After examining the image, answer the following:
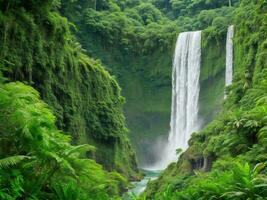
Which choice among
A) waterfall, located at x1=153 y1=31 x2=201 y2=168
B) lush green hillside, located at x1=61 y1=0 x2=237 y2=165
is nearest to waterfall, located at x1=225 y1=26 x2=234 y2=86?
waterfall, located at x1=153 y1=31 x2=201 y2=168

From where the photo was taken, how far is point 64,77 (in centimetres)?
1933

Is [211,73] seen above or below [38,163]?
below

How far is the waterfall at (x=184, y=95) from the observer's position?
108ft

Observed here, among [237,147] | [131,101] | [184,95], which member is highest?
[237,147]

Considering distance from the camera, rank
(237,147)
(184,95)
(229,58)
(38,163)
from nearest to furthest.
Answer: (38,163) < (237,147) < (229,58) < (184,95)

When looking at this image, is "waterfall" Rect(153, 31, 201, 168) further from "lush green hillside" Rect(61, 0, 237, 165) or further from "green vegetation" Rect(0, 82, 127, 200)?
"green vegetation" Rect(0, 82, 127, 200)

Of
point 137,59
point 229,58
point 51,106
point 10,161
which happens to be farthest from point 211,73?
point 10,161

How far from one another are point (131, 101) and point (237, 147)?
85.3ft

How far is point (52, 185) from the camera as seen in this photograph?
654 centimetres

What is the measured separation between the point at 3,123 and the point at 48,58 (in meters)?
10.7

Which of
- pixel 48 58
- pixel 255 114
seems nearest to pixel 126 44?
pixel 48 58

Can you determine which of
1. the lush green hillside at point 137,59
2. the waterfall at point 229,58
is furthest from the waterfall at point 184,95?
the waterfall at point 229,58

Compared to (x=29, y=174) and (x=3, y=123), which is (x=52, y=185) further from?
(x=3, y=123)

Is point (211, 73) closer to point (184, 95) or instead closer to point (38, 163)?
point (184, 95)
